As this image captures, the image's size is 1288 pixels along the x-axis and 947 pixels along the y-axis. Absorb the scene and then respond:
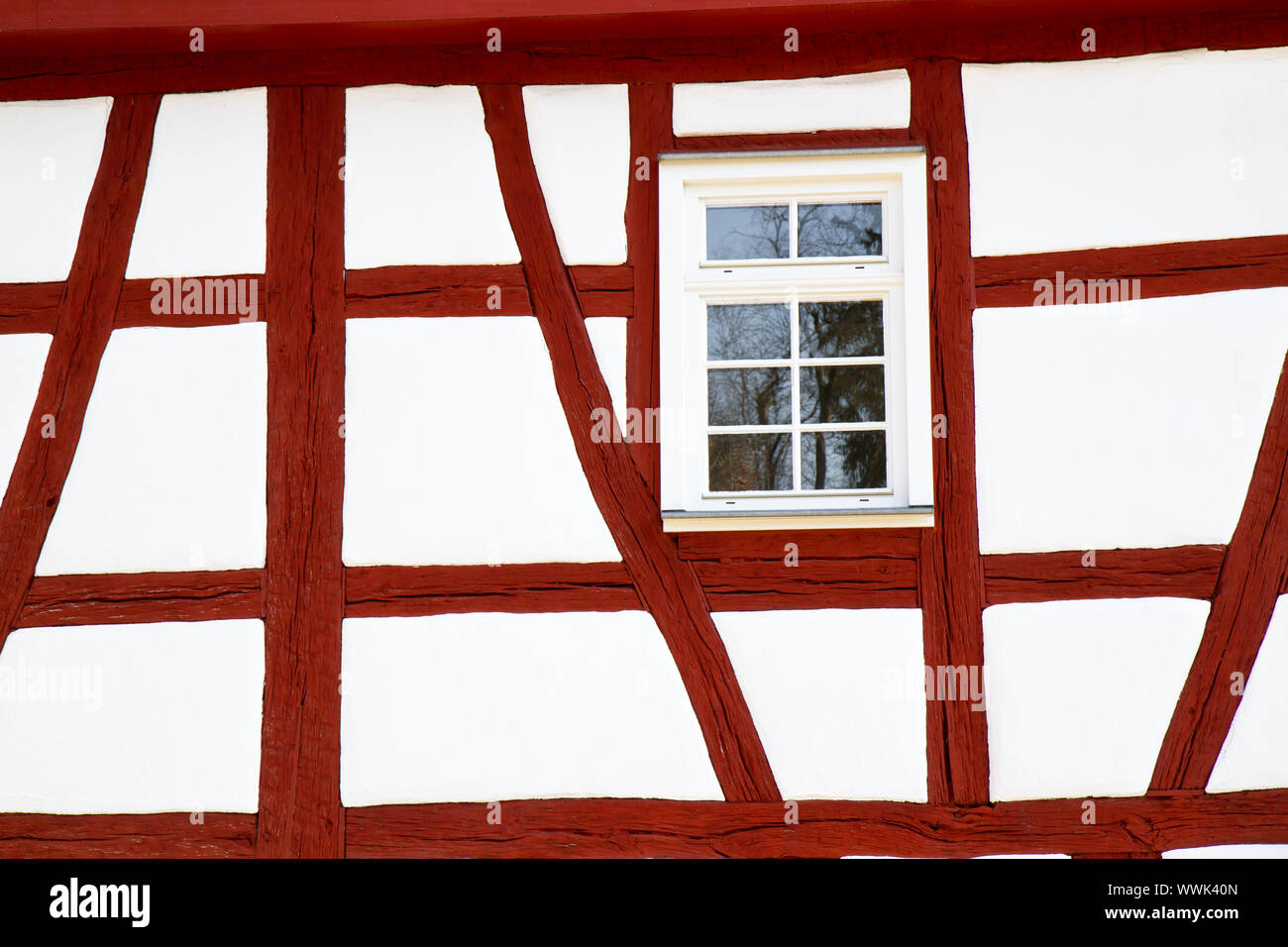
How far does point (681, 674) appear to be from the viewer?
3.58 m

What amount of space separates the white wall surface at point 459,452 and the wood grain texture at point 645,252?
22 cm

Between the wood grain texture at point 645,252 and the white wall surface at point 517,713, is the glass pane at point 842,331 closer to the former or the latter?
the wood grain texture at point 645,252

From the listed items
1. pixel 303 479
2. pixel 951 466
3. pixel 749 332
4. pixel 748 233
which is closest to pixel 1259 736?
Answer: pixel 951 466

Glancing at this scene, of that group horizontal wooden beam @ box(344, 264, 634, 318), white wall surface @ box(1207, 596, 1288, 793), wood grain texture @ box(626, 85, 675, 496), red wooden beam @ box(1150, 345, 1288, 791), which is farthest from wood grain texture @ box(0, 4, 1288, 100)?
white wall surface @ box(1207, 596, 1288, 793)

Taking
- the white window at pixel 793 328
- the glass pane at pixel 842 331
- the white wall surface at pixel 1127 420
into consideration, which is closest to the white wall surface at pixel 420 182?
the white window at pixel 793 328

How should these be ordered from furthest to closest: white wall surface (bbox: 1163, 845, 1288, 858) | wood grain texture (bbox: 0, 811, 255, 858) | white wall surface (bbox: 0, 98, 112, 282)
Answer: white wall surface (bbox: 0, 98, 112, 282)
wood grain texture (bbox: 0, 811, 255, 858)
white wall surface (bbox: 1163, 845, 1288, 858)

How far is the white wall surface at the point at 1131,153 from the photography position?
364cm

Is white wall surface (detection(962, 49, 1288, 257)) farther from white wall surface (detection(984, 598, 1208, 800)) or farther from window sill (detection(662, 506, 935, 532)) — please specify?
white wall surface (detection(984, 598, 1208, 800))

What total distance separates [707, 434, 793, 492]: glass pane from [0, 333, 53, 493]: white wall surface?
2.45m

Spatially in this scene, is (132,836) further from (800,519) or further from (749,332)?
(749,332)

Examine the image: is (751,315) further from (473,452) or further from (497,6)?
(497,6)

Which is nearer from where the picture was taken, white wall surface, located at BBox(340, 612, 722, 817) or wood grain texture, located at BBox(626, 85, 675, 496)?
white wall surface, located at BBox(340, 612, 722, 817)

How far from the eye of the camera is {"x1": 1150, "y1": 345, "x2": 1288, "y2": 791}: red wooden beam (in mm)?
3506

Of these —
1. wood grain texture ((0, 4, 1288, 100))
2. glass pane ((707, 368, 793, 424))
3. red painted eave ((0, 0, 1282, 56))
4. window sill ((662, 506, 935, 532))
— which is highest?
red painted eave ((0, 0, 1282, 56))
